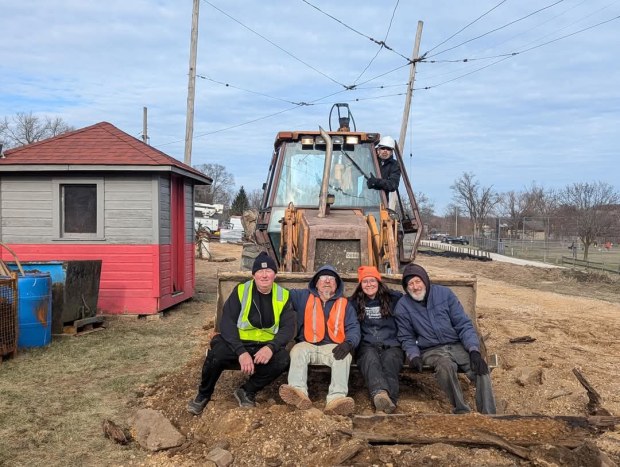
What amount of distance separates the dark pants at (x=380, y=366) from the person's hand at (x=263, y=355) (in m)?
0.78

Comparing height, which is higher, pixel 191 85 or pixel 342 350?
pixel 191 85

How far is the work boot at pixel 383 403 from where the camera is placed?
451 centimetres

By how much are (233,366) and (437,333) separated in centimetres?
174

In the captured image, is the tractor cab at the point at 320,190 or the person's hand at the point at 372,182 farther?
the person's hand at the point at 372,182

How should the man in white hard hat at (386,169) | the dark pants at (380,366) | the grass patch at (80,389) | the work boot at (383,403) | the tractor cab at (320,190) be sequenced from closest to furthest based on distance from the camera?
the grass patch at (80,389) < the work boot at (383,403) < the dark pants at (380,366) < the tractor cab at (320,190) < the man in white hard hat at (386,169)

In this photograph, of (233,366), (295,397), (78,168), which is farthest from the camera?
(78,168)

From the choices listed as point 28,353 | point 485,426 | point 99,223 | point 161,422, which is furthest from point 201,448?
point 99,223

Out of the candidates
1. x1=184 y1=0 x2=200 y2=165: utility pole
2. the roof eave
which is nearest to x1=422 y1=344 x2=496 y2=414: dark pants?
Result: the roof eave

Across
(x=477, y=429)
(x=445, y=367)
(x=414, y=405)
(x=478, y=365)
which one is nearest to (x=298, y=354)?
(x=414, y=405)

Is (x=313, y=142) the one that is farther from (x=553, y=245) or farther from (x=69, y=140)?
(x=553, y=245)

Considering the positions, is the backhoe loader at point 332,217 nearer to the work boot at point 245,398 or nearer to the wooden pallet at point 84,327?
the work boot at point 245,398

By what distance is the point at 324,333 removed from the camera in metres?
5.08

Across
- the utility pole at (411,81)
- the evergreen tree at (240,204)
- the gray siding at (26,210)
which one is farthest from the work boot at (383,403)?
the evergreen tree at (240,204)

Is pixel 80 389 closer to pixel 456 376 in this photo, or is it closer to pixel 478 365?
pixel 456 376
